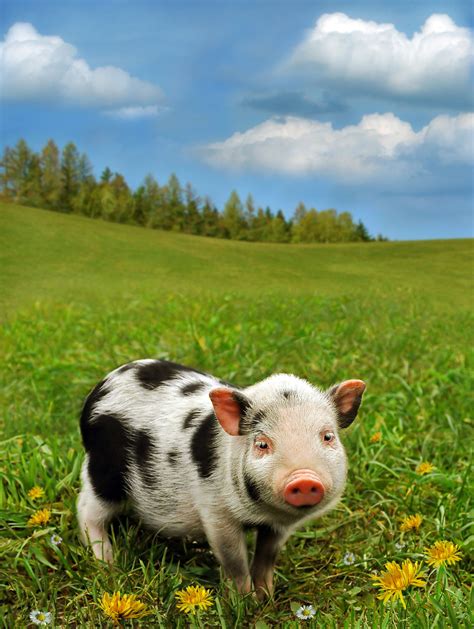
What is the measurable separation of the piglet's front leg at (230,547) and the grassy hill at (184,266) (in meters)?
9.44

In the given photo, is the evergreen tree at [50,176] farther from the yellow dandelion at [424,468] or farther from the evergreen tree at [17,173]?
the yellow dandelion at [424,468]

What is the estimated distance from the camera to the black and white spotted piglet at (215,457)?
8.04ft

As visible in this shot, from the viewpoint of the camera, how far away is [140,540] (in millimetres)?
3221

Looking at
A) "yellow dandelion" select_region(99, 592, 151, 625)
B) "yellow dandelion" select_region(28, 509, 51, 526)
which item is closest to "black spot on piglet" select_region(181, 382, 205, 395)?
"yellow dandelion" select_region(28, 509, 51, 526)

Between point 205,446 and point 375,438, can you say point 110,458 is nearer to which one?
point 205,446

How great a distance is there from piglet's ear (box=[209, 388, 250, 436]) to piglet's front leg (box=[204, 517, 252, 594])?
0.41m

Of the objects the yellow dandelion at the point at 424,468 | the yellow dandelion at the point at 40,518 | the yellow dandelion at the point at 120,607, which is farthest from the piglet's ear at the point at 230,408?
the yellow dandelion at the point at 424,468

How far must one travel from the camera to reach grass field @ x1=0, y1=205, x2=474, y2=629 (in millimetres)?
2791

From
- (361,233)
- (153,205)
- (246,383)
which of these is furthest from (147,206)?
(246,383)

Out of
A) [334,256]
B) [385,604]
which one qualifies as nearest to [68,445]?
[385,604]

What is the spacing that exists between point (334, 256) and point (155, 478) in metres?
27.3

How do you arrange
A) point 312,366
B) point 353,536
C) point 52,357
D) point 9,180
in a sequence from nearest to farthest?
point 353,536 → point 312,366 → point 52,357 → point 9,180

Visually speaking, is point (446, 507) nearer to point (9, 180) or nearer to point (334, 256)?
point (334, 256)

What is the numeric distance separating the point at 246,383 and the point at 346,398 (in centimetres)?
322
